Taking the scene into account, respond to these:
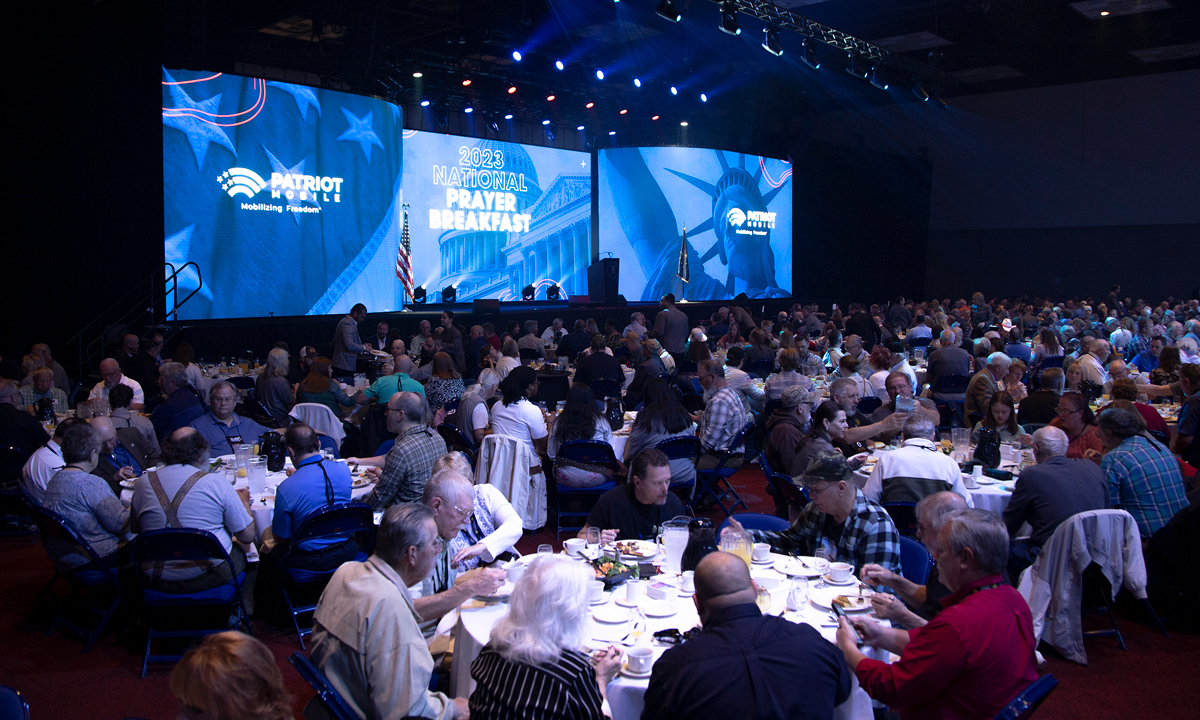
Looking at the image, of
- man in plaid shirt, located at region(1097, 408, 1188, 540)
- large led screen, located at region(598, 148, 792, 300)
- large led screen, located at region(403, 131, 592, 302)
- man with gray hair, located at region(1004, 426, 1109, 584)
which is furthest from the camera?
large led screen, located at region(598, 148, 792, 300)

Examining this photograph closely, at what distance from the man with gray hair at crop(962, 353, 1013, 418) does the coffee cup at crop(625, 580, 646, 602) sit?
5061mm

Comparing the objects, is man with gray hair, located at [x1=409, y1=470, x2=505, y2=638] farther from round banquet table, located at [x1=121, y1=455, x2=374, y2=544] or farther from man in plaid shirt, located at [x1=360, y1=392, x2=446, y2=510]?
round banquet table, located at [x1=121, y1=455, x2=374, y2=544]

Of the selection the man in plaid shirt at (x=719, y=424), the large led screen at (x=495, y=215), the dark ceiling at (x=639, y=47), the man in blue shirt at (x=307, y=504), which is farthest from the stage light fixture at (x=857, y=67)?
the man in blue shirt at (x=307, y=504)

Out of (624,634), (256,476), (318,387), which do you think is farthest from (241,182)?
(624,634)

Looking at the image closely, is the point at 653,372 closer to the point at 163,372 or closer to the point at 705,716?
the point at 163,372

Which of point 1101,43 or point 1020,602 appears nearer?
point 1020,602

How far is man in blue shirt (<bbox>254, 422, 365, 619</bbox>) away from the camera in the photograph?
425 cm

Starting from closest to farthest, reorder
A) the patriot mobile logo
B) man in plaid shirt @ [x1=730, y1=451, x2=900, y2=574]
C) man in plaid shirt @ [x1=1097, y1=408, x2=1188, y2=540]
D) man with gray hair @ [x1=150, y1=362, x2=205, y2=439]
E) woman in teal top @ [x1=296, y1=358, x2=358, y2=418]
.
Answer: man in plaid shirt @ [x1=730, y1=451, x2=900, y2=574] → man in plaid shirt @ [x1=1097, y1=408, x2=1188, y2=540] → man with gray hair @ [x1=150, y1=362, x2=205, y2=439] → woman in teal top @ [x1=296, y1=358, x2=358, y2=418] → the patriot mobile logo

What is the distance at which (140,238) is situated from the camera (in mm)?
11586

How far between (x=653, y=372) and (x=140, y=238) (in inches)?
308

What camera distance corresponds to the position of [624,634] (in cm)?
270

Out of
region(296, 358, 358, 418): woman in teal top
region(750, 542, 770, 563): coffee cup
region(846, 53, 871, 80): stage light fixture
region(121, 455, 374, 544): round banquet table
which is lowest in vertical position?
region(121, 455, 374, 544): round banquet table

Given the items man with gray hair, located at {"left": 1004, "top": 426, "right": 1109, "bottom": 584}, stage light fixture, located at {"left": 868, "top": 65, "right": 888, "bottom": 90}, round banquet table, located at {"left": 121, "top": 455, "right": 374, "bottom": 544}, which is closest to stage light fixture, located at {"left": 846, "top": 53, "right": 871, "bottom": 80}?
stage light fixture, located at {"left": 868, "top": 65, "right": 888, "bottom": 90}

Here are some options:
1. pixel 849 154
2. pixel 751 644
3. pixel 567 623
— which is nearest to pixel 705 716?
pixel 751 644
